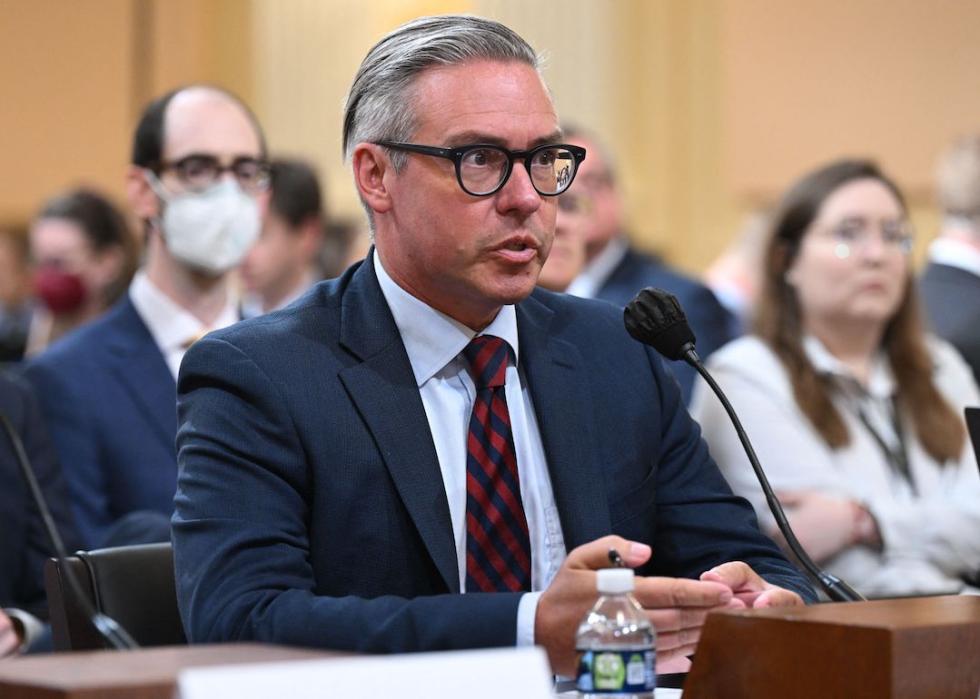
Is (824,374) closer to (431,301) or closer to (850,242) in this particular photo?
(850,242)

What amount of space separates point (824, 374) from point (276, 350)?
1.98 m

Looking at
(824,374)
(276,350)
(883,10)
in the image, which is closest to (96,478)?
(276,350)

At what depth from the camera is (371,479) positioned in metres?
2.12

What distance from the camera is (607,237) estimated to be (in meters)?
5.24

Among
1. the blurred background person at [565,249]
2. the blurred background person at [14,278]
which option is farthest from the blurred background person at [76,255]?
the blurred background person at [565,249]

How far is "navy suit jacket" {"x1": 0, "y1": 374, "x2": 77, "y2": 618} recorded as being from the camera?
2.87 metres

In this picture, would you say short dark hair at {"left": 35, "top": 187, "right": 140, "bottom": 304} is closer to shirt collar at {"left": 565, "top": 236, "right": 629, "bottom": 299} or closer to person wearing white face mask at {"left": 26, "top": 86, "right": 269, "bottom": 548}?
shirt collar at {"left": 565, "top": 236, "right": 629, "bottom": 299}

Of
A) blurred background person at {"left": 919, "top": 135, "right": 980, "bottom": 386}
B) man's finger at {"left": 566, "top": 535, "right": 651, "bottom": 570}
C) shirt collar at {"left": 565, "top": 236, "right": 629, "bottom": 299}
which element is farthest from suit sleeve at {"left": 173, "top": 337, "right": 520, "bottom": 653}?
shirt collar at {"left": 565, "top": 236, "right": 629, "bottom": 299}

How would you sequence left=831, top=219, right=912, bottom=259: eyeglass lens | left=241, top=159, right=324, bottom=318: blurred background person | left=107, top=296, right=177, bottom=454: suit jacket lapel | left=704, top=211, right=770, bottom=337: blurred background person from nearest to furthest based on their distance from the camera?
left=107, top=296, right=177, bottom=454: suit jacket lapel, left=831, top=219, right=912, bottom=259: eyeglass lens, left=241, top=159, right=324, bottom=318: blurred background person, left=704, top=211, right=770, bottom=337: blurred background person

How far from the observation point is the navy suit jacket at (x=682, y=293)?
4.87 metres

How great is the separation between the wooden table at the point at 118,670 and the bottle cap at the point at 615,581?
297 mm

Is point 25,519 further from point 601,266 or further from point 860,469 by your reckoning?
point 601,266

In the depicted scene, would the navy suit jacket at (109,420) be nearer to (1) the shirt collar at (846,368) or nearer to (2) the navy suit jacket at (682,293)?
(1) the shirt collar at (846,368)

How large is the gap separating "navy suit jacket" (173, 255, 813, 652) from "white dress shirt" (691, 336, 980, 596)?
3.90 feet
